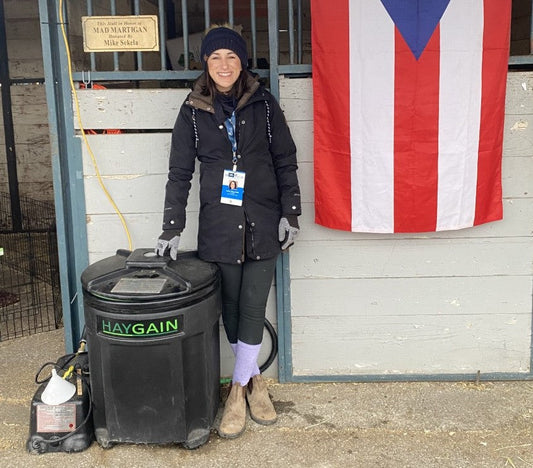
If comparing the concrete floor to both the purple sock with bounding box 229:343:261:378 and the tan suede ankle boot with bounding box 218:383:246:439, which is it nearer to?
the tan suede ankle boot with bounding box 218:383:246:439

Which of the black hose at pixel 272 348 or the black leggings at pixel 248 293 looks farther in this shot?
the black hose at pixel 272 348

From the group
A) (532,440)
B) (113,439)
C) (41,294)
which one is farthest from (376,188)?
(41,294)

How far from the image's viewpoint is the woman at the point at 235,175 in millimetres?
3029

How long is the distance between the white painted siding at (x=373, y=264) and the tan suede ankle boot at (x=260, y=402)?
0.30 m

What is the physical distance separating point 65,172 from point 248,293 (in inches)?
50.8

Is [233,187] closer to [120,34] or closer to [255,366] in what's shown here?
[255,366]

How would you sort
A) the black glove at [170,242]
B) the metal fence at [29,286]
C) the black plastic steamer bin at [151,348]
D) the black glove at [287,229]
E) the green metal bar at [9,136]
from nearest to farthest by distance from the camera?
the black plastic steamer bin at [151,348]
the black glove at [170,242]
the black glove at [287,229]
the metal fence at [29,286]
the green metal bar at [9,136]

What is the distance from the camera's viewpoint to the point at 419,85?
10.5 feet

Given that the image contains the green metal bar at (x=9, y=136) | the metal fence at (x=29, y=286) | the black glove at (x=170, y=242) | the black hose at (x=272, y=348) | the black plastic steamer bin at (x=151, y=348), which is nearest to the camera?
the black plastic steamer bin at (x=151, y=348)

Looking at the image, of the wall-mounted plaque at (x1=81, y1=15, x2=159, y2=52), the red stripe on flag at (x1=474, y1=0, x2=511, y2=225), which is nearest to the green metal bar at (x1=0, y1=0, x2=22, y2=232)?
the wall-mounted plaque at (x1=81, y1=15, x2=159, y2=52)

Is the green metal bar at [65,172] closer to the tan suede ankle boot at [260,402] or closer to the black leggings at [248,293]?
the black leggings at [248,293]

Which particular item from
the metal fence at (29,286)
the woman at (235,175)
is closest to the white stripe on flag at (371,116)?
the woman at (235,175)

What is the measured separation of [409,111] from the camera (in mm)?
3229

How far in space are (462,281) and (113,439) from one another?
6.73ft
